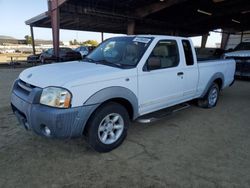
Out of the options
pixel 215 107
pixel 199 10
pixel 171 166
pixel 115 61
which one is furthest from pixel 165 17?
pixel 171 166

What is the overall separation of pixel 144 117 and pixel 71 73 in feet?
5.19

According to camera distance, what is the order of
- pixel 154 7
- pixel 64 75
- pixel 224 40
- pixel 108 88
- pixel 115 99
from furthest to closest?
pixel 224 40
pixel 154 7
pixel 115 99
pixel 108 88
pixel 64 75

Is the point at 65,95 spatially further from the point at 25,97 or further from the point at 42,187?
the point at 42,187

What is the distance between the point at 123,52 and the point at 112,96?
1115mm

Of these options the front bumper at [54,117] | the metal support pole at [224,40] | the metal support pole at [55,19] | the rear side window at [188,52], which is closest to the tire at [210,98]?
the rear side window at [188,52]

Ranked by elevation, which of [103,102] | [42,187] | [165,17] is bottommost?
[42,187]

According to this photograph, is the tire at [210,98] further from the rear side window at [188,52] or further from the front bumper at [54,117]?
the front bumper at [54,117]

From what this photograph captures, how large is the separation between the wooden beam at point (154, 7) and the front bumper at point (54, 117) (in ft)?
39.3

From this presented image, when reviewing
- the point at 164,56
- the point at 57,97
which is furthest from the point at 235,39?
the point at 57,97

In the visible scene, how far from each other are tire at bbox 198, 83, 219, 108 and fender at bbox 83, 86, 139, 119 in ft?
8.99

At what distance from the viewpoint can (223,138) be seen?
12.4 ft

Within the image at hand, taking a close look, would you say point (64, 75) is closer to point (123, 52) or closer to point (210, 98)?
point (123, 52)

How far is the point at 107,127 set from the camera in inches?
126

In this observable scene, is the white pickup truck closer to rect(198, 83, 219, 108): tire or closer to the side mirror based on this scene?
the side mirror
